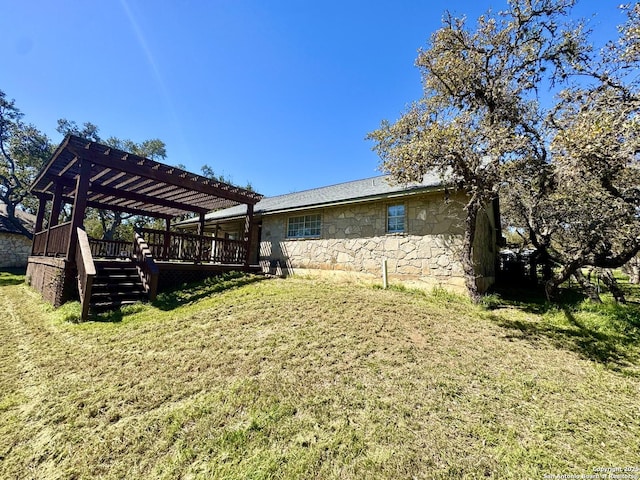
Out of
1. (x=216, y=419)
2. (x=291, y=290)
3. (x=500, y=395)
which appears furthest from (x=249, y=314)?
(x=500, y=395)

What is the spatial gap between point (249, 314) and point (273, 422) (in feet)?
10.1

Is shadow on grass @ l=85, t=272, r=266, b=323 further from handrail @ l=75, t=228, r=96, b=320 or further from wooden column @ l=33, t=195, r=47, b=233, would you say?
wooden column @ l=33, t=195, r=47, b=233

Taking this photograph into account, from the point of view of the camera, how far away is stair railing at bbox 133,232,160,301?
700 cm

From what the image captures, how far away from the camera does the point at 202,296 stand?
23.9 ft

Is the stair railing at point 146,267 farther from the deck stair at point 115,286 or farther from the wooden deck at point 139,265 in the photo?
the deck stair at point 115,286

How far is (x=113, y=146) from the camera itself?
25.2 metres

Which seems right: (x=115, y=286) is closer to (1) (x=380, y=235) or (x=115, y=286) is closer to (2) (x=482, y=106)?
(1) (x=380, y=235)

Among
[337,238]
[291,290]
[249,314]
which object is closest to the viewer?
[249,314]

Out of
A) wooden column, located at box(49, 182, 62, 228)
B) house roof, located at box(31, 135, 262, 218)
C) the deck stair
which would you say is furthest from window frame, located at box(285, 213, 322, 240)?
wooden column, located at box(49, 182, 62, 228)

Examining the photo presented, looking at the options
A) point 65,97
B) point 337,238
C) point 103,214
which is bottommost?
point 337,238

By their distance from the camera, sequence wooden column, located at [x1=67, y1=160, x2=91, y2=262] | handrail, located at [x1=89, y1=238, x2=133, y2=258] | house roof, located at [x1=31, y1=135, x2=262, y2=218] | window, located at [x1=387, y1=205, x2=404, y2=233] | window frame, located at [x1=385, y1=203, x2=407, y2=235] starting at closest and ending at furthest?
wooden column, located at [x1=67, y1=160, x2=91, y2=262]
house roof, located at [x1=31, y1=135, x2=262, y2=218]
window frame, located at [x1=385, y1=203, x2=407, y2=235]
window, located at [x1=387, y1=205, x2=404, y2=233]
handrail, located at [x1=89, y1=238, x2=133, y2=258]

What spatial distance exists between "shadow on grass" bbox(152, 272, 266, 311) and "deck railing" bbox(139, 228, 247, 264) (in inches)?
33.1

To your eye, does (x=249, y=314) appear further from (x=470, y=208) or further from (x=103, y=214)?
(x=103, y=214)

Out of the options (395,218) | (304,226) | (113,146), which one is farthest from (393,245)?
(113,146)
